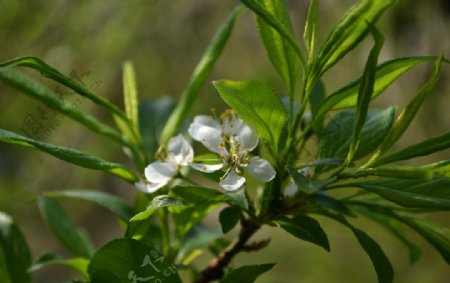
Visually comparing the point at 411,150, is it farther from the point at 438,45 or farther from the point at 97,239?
the point at 97,239

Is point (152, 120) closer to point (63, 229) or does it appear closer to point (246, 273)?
point (63, 229)

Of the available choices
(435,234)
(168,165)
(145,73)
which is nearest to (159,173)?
(168,165)

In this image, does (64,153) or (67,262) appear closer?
(64,153)

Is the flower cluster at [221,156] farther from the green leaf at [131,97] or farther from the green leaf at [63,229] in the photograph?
the green leaf at [63,229]

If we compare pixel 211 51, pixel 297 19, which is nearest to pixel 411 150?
pixel 211 51

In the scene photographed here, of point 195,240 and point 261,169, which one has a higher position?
point 261,169

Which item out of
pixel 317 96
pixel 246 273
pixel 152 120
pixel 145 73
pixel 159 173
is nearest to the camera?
pixel 246 273
